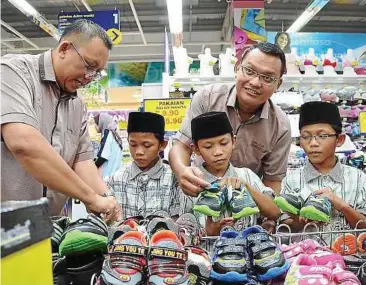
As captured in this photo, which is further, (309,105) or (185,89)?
(185,89)

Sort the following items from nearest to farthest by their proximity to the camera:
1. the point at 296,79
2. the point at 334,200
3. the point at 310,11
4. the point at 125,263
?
the point at 125,263 < the point at 334,200 < the point at 296,79 < the point at 310,11

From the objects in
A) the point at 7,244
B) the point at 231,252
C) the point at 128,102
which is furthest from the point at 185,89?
the point at 128,102

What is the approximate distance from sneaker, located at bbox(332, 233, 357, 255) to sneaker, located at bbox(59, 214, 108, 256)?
0.86 metres

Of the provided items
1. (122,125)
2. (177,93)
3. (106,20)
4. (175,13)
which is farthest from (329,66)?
(106,20)

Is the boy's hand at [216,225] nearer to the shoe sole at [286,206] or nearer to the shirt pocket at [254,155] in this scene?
the shoe sole at [286,206]

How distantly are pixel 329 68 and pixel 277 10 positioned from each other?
5801 millimetres

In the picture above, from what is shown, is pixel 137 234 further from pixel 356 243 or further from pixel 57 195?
pixel 57 195

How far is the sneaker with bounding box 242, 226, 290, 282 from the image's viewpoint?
4.03ft

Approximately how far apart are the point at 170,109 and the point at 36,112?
257cm

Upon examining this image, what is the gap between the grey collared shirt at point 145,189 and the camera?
2.55m

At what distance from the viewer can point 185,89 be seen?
536cm

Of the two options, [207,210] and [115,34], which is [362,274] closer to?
[207,210]

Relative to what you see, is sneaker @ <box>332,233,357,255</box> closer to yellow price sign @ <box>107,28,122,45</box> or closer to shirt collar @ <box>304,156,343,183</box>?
shirt collar @ <box>304,156,343,183</box>

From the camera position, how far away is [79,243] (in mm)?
1226
